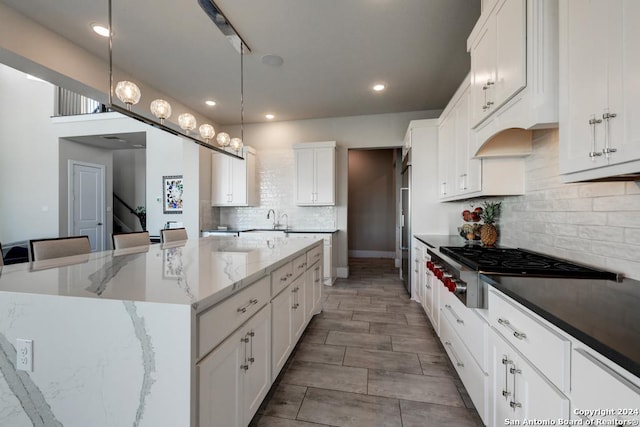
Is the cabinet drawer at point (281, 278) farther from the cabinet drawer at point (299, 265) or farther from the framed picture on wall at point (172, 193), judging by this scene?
the framed picture on wall at point (172, 193)

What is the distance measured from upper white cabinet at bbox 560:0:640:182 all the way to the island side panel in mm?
1576

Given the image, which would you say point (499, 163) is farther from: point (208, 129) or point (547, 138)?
point (208, 129)

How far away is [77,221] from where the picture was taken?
6086mm

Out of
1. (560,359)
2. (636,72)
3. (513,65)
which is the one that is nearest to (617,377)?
(560,359)

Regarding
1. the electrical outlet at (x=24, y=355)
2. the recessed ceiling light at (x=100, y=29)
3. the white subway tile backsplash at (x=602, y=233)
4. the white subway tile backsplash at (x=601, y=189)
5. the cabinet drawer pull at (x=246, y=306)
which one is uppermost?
the recessed ceiling light at (x=100, y=29)

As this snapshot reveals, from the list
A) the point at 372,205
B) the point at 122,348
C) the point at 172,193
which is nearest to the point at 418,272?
the point at 122,348

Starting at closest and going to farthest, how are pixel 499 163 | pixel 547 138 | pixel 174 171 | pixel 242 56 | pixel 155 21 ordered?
pixel 547 138 → pixel 499 163 → pixel 155 21 → pixel 242 56 → pixel 174 171

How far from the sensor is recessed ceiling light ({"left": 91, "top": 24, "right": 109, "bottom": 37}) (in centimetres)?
255

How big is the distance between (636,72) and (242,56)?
321 cm

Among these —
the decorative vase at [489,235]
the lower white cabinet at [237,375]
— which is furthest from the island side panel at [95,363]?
the decorative vase at [489,235]

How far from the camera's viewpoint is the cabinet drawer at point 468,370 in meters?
1.39

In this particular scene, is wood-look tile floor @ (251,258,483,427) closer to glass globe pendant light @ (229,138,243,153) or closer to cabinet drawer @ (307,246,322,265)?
cabinet drawer @ (307,246,322,265)

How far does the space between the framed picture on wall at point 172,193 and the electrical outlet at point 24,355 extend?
17.5ft

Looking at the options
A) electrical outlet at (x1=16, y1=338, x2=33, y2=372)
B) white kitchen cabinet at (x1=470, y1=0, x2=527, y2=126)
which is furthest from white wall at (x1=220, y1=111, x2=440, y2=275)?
electrical outlet at (x1=16, y1=338, x2=33, y2=372)
